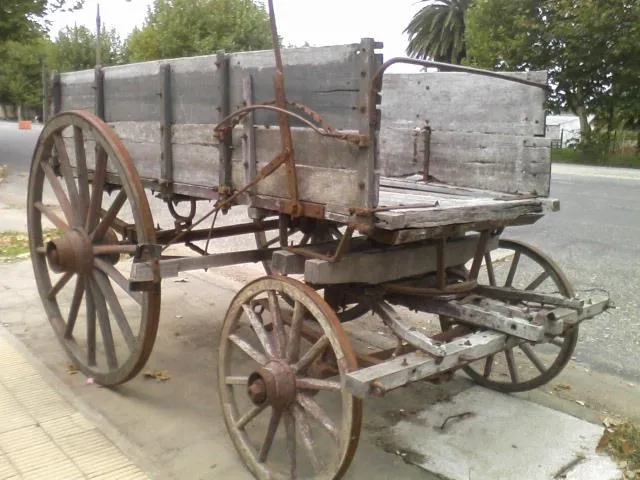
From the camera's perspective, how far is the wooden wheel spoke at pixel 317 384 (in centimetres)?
279

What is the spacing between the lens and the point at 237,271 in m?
7.45

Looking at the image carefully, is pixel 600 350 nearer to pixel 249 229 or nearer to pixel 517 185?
pixel 517 185

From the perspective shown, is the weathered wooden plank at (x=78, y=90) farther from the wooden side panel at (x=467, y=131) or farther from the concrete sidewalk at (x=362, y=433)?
the wooden side panel at (x=467, y=131)

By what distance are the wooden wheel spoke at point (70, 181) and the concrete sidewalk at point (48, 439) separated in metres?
1.08

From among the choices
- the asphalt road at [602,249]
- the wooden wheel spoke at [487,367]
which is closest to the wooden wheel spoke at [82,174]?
the wooden wheel spoke at [487,367]

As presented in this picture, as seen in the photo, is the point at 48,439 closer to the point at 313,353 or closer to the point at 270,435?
the point at 270,435

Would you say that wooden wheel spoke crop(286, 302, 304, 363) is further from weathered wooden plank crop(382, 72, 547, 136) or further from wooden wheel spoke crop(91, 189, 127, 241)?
weathered wooden plank crop(382, 72, 547, 136)

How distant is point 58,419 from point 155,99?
6.23 ft

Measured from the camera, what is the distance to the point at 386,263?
3340 mm

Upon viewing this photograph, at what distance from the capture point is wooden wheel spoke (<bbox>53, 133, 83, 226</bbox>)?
425 centimetres

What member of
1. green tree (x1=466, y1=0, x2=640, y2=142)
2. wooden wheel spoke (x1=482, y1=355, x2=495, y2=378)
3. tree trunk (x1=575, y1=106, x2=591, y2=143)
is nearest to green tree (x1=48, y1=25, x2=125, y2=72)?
green tree (x1=466, y1=0, x2=640, y2=142)

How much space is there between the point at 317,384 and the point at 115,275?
1.62 meters

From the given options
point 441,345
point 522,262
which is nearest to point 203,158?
point 441,345

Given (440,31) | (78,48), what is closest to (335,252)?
(440,31)
